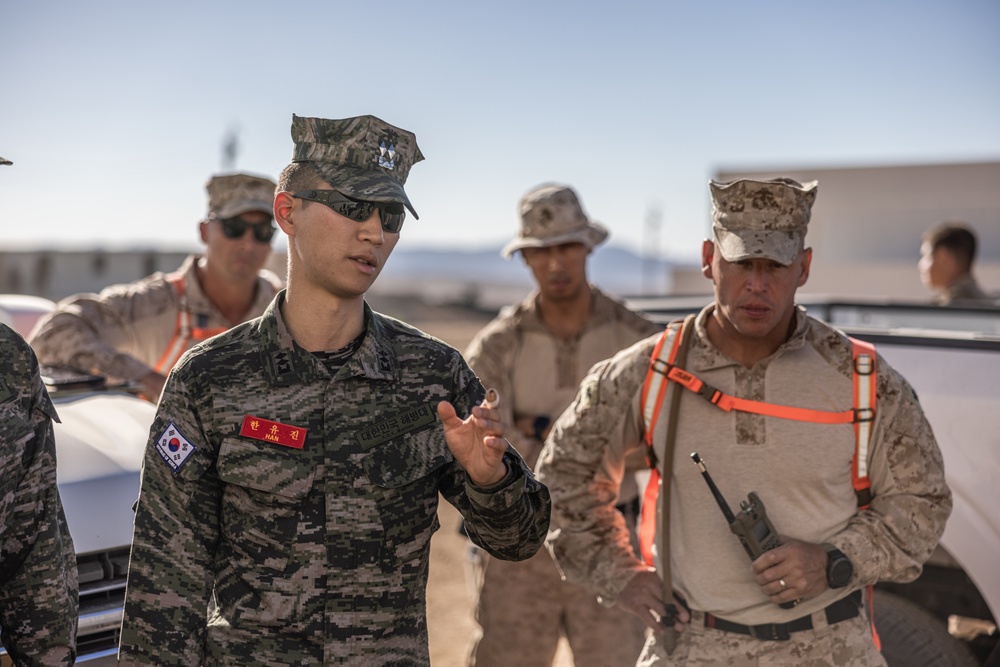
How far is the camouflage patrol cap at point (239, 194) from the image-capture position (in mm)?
4770

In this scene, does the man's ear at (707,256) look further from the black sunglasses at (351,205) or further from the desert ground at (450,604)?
the desert ground at (450,604)

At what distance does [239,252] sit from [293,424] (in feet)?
8.75

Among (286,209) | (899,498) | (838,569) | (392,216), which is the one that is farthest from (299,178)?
(899,498)

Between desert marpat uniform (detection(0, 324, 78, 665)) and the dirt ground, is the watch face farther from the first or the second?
the dirt ground

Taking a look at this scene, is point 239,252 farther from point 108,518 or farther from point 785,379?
point 785,379

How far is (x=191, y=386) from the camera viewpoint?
2.34 meters

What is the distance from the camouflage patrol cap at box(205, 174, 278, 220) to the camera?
4770mm

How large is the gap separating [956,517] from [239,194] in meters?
3.18

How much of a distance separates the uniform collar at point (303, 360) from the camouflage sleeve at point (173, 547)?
180 millimetres

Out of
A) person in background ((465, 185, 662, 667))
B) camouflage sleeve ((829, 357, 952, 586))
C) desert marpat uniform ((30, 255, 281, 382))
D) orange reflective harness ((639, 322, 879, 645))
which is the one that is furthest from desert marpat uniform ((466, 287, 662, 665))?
camouflage sleeve ((829, 357, 952, 586))

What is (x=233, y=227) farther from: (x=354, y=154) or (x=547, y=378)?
(x=354, y=154)

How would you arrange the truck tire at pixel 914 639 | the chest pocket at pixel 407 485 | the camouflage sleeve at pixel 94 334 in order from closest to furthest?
1. the chest pocket at pixel 407 485
2. the truck tire at pixel 914 639
3. the camouflage sleeve at pixel 94 334

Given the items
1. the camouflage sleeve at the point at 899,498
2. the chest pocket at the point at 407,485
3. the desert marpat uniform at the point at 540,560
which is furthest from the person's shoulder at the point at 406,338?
the desert marpat uniform at the point at 540,560

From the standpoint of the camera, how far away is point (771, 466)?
117 inches
